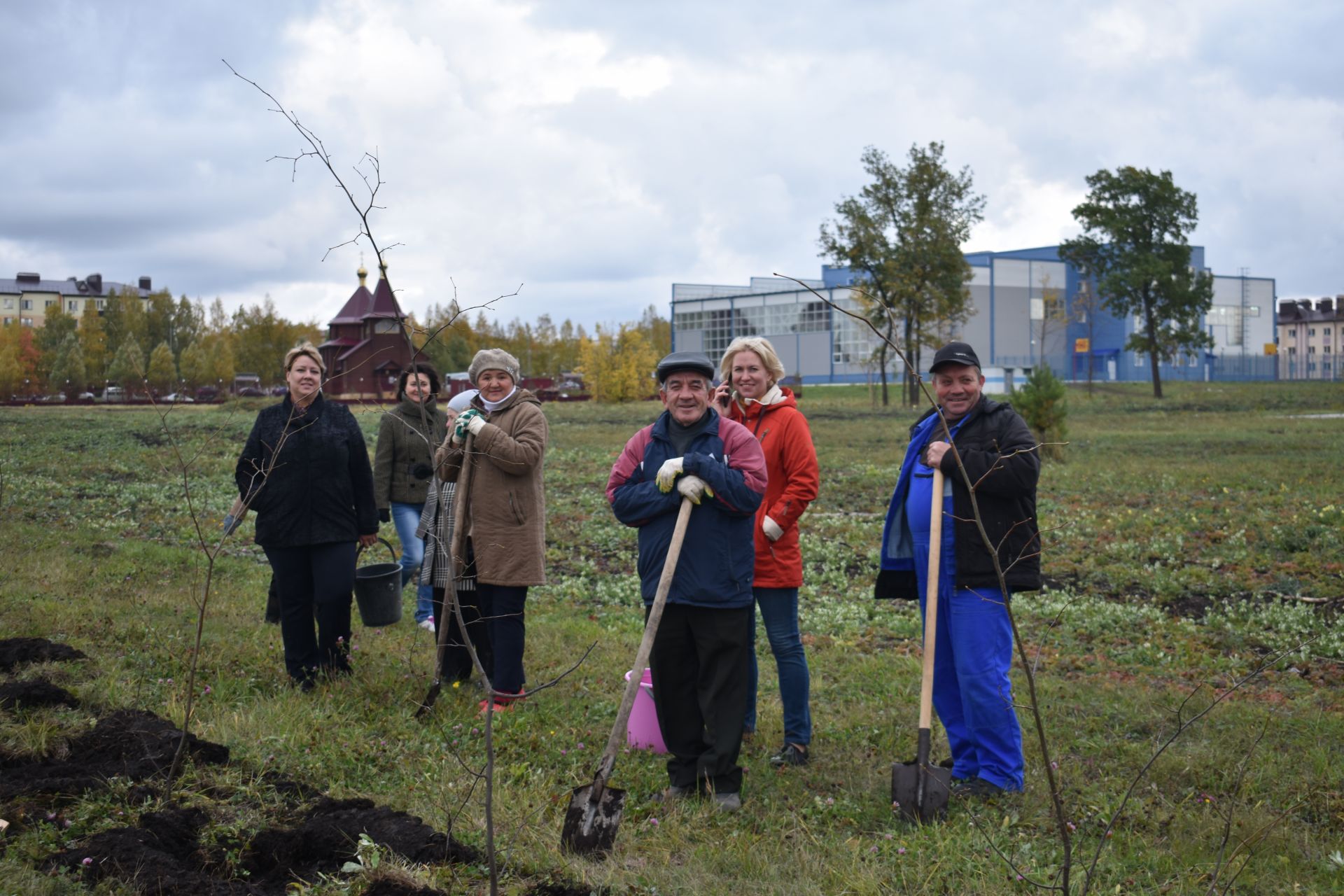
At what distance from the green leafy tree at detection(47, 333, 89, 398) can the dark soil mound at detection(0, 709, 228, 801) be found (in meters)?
42.1

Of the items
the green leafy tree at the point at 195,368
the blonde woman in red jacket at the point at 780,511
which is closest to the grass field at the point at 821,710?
the blonde woman in red jacket at the point at 780,511

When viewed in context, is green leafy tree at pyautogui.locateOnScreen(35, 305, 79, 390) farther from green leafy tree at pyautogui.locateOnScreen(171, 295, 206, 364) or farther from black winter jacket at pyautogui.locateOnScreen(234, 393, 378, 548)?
black winter jacket at pyautogui.locateOnScreen(234, 393, 378, 548)

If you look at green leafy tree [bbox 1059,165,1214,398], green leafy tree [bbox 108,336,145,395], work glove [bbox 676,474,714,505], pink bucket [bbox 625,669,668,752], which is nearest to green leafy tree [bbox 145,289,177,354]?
green leafy tree [bbox 108,336,145,395]

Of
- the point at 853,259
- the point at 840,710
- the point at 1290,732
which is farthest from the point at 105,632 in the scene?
the point at 853,259

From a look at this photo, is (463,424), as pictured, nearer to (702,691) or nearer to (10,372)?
(702,691)

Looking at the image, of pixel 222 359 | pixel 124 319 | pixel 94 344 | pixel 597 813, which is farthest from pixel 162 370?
pixel 597 813

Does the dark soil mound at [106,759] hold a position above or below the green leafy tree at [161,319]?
below

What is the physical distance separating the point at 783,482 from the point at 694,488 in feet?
3.22

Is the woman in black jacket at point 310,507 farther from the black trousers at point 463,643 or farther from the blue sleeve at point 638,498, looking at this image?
the blue sleeve at point 638,498

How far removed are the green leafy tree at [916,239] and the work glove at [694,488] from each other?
114ft

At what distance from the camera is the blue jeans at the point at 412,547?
743 centimetres

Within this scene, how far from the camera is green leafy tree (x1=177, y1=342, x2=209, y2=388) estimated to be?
55719 mm

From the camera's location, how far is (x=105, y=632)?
644cm

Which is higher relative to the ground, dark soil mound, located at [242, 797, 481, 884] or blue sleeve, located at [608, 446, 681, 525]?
blue sleeve, located at [608, 446, 681, 525]
